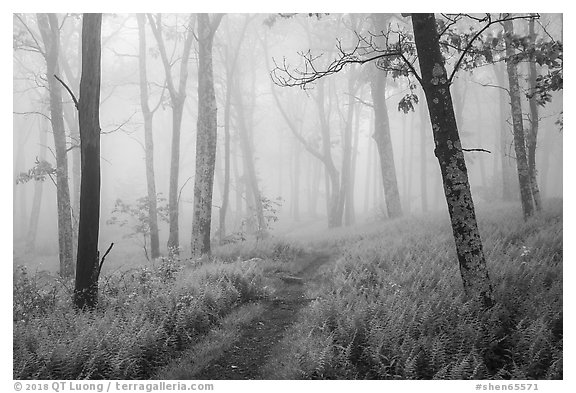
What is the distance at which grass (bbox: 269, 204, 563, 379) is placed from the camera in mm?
5031

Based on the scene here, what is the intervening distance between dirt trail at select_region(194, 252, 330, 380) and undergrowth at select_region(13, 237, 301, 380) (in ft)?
1.95

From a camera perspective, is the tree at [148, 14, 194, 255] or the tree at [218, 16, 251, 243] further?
the tree at [218, 16, 251, 243]

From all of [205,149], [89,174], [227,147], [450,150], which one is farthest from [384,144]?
[89,174]

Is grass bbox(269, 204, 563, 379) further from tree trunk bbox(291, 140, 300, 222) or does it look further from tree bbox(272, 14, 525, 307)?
tree trunk bbox(291, 140, 300, 222)

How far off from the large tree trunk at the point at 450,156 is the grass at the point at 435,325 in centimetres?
61

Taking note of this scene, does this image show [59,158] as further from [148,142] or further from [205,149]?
[148,142]

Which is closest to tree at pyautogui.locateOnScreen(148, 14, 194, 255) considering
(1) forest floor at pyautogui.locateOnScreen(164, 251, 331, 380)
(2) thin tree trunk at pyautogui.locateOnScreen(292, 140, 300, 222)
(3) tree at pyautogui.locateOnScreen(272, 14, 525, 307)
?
(1) forest floor at pyautogui.locateOnScreen(164, 251, 331, 380)

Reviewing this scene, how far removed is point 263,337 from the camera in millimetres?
6457

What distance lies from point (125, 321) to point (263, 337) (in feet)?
7.55

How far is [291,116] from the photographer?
33594 millimetres

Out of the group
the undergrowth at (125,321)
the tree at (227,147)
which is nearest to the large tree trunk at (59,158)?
the undergrowth at (125,321)

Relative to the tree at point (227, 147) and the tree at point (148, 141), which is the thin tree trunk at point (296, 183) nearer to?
the tree at point (227, 147)
